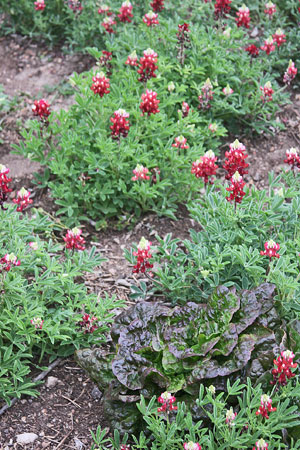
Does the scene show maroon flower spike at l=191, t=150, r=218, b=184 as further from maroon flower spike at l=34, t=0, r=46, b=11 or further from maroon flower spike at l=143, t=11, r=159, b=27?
maroon flower spike at l=34, t=0, r=46, b=11

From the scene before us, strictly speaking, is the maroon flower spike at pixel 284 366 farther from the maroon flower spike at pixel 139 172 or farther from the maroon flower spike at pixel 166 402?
the maroon flower spike at pixel 139 172

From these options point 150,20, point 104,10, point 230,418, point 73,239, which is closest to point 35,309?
point 73,239

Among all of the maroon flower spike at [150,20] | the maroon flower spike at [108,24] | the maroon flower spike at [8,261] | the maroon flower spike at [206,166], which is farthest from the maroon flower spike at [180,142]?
the maroon flower spike at [108,24]

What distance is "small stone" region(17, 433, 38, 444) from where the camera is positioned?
3.66m

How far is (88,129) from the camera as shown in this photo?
5.40m

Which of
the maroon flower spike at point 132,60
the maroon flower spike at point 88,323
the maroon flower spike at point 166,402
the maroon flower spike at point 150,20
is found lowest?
the maroon flower spike at point 88,323

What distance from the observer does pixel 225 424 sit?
3.16 meters

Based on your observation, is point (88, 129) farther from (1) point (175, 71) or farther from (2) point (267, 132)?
(2) point (267, 132)

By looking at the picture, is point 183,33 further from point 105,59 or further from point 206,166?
point 206,166

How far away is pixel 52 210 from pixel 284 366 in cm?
285

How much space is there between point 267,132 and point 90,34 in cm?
232

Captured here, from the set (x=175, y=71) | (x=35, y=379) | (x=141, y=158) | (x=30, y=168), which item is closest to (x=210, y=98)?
(x=175, y=71)

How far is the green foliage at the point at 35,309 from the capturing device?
12.5 ft

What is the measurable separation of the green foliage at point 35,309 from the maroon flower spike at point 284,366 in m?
1.29
